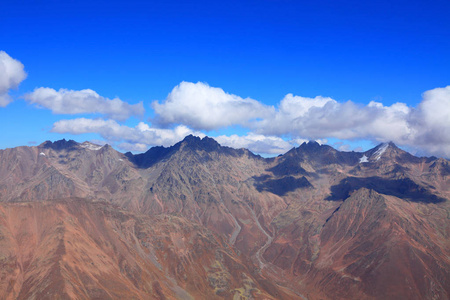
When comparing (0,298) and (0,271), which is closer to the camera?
(0,298)

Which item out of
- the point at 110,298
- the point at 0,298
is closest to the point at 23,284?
the point at 0,298

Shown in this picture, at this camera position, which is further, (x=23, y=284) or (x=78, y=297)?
(x=23, y=284)

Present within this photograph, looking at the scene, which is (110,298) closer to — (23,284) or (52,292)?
(52,292)

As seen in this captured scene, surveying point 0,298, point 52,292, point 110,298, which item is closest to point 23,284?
point 0,298

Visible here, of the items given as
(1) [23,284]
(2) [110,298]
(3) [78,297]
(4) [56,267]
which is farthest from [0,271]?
(2) [110,298]

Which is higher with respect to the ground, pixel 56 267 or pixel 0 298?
pixel 56 267

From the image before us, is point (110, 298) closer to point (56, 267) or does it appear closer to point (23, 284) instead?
point (56, 267)

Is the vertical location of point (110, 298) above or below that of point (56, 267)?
below
